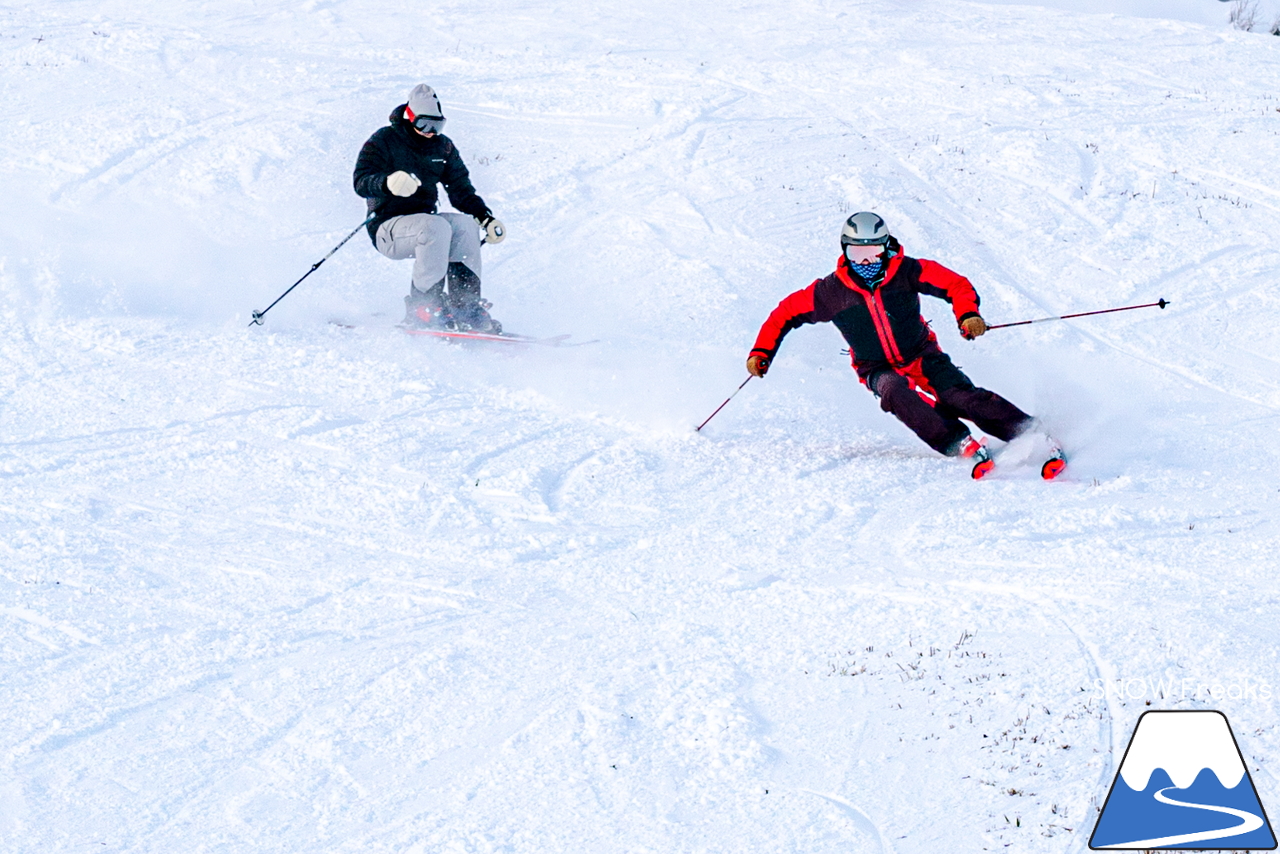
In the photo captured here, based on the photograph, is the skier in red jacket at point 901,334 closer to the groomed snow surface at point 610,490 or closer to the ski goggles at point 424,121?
the groomed snow surface at point 610,490

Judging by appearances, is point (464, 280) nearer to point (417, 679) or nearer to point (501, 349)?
point (501, 349)

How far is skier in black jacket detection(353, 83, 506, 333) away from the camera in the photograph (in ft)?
29.3

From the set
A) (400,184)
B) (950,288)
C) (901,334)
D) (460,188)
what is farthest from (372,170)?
(950,288)

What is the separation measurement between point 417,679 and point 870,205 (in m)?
9.46

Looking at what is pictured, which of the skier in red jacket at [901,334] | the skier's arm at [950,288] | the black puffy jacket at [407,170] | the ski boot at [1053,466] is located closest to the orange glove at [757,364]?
the skier in red jacket at [901,334]

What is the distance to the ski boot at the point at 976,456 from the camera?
7.02 meters

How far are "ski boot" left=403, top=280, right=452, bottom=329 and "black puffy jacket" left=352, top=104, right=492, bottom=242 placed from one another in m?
0.59

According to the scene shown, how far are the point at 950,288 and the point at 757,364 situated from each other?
1.29 meters

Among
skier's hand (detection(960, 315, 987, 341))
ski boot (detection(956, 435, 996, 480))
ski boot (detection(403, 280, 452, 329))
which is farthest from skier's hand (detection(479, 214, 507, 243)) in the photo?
ski boot (detection(956, 435, 996, 480))

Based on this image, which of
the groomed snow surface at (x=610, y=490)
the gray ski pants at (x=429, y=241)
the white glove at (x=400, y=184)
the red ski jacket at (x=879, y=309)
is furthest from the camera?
the gray ski pants at (x=429, y=241)

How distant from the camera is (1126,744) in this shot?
13.9ft

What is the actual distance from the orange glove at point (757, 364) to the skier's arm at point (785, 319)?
0.23ft

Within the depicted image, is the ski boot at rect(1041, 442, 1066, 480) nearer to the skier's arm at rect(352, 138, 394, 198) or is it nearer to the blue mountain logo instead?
the blue mountain logo

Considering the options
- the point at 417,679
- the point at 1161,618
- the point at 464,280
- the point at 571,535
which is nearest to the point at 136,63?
the point at 464,280
